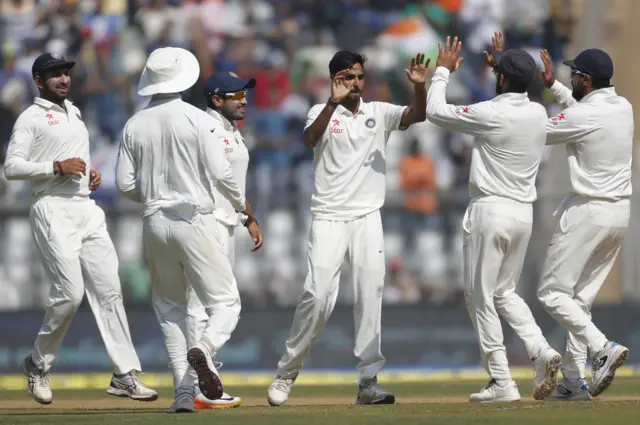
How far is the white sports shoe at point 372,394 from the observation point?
8906 millimetres

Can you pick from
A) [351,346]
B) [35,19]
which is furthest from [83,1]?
[351,346]

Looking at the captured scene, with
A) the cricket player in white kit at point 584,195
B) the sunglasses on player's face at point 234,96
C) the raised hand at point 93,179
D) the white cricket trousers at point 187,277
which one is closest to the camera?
the white cricket trousers at point 187,277

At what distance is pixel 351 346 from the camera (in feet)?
49.9

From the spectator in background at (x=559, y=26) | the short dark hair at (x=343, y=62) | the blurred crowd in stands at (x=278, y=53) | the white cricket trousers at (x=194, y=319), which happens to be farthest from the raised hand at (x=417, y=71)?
the spectator in background at (x=559, y=26)

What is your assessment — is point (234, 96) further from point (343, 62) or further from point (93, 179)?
point (93, 179)

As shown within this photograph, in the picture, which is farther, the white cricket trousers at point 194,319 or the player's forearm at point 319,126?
the player's forearm at point 319,126

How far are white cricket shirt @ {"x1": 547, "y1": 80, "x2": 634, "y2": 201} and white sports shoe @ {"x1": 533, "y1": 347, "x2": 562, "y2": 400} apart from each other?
119cm

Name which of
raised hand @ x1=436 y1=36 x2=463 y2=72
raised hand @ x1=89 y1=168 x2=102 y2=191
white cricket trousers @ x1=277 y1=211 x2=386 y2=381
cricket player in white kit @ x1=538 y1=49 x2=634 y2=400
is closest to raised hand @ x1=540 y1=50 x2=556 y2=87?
cricket player in white kit @ x1=538 y1=49 x2=634 y2=400

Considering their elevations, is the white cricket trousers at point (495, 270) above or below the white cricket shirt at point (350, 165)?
below

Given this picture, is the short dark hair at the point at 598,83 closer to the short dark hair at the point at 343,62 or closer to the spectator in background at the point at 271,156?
the short dark hair at the point at 343,62

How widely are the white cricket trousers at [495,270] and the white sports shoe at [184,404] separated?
1.87 meters

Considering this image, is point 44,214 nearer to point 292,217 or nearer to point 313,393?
point 313,393

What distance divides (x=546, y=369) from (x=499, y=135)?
1.51 meters

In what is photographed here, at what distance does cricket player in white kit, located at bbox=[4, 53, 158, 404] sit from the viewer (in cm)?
953
